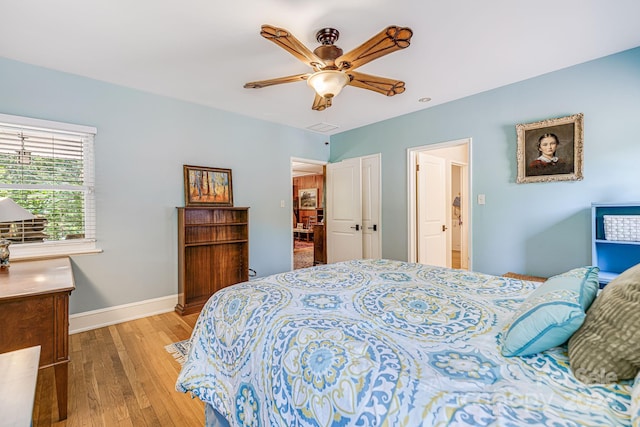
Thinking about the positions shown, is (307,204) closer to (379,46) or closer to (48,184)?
(48,184)

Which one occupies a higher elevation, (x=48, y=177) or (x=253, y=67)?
(x=253, y=67)

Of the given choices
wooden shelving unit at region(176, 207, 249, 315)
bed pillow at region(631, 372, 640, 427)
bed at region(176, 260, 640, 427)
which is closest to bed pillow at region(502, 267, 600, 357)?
bed at region(176, 260, 640, 427)

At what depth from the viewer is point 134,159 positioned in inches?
127

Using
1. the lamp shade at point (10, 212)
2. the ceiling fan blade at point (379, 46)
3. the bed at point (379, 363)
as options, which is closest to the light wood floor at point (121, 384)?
the bed at point (379, 363)

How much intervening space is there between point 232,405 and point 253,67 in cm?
264

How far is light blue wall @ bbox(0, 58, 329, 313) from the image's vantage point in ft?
9.20

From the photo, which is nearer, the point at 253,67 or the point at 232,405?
the point at 232,405

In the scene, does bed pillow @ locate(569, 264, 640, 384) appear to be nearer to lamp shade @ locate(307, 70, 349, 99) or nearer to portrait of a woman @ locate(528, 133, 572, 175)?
lamp shade @ locate(307, 70, 349, 99)

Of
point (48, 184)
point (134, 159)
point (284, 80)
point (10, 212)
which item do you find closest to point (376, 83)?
point (284, 80)

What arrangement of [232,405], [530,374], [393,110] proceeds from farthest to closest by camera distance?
1. [393,110]
2. [232,405]
3. [530,374]

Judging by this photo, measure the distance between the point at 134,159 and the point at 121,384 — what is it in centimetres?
226

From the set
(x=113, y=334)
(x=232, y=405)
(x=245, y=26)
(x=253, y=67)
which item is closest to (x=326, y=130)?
(x=253, y=67)

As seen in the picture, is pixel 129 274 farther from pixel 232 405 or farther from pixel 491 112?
pixel 491 112

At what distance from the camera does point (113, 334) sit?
2.83 m
